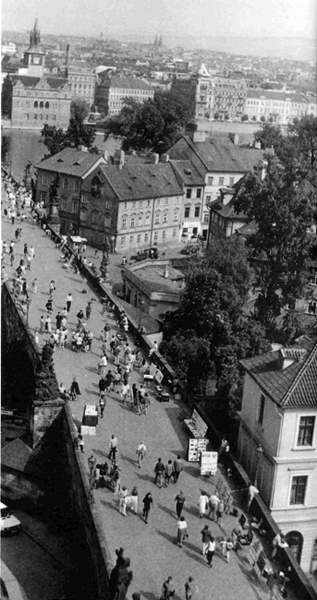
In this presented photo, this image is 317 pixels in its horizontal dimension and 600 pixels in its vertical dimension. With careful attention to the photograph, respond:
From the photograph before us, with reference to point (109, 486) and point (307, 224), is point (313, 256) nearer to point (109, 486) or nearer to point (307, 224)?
point (307, 224)

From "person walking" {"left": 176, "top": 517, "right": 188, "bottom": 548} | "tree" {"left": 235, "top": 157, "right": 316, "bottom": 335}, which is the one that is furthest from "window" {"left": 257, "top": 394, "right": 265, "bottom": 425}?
"tree" {"left": 235, "top": 157, "right": 316, "bottom": 335}

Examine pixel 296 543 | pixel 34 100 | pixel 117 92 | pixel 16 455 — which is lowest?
pixel 16 455

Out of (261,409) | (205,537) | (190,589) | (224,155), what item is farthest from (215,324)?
(224,155)

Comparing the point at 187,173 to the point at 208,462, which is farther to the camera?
the point at 187,173

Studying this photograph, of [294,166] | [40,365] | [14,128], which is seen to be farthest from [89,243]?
[14,128]

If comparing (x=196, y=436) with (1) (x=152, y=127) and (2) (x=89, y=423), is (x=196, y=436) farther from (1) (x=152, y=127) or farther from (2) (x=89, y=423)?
(1) (x=152, y=127)
